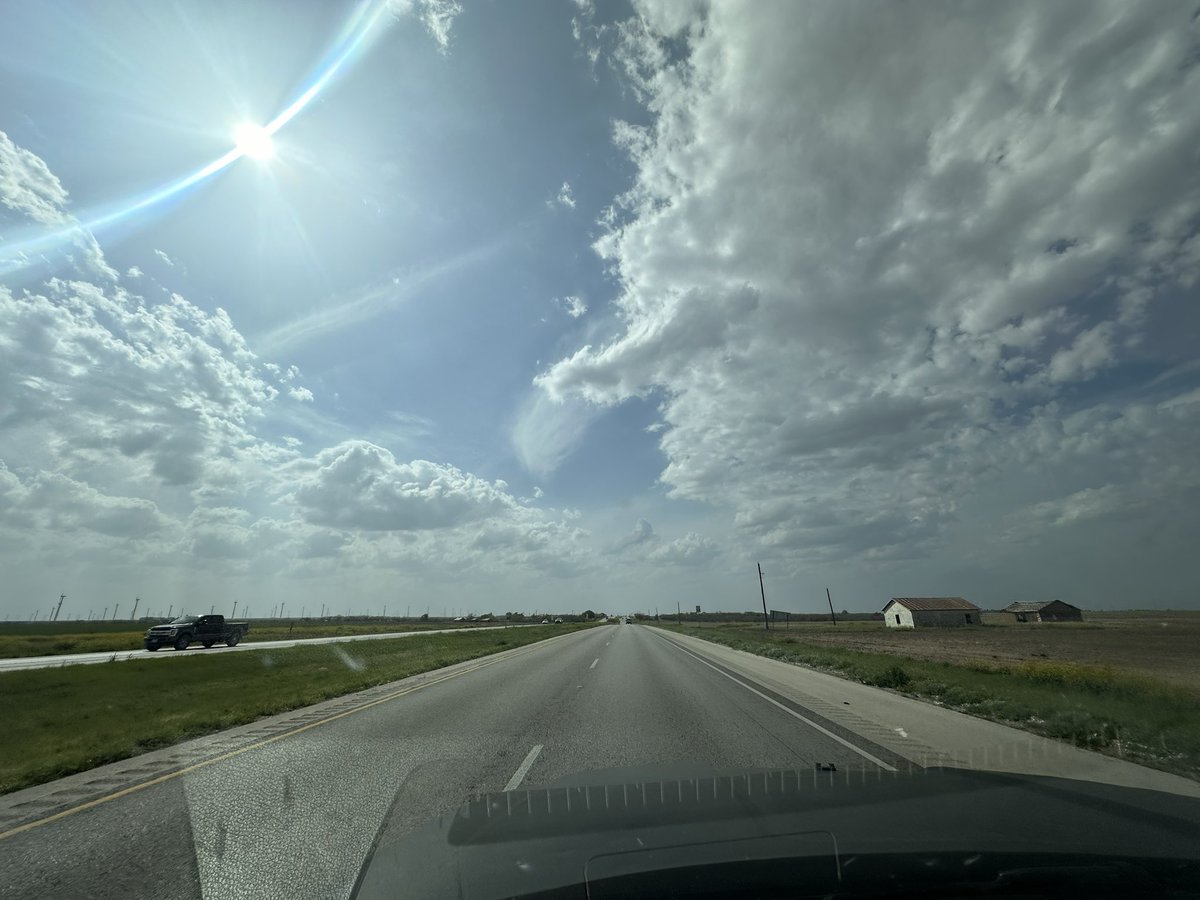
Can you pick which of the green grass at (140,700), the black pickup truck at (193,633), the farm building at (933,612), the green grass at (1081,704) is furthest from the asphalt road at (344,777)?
the farm building at (933,612)

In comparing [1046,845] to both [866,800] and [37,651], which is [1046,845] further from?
[37,651]

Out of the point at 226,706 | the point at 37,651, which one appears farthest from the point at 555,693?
the point at 37,651

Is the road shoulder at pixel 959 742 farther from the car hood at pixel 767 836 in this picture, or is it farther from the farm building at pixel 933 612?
the farm building at pixel 933 612

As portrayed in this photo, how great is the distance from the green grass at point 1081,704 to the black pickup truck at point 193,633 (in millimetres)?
37185

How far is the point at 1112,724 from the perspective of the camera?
980cm

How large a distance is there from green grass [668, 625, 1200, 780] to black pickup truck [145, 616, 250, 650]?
37185 mm

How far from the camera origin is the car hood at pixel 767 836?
128 inches

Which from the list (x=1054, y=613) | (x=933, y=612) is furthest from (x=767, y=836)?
Answer: (x=1054, y=613)

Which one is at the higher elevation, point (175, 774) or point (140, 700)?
point (140, 700)

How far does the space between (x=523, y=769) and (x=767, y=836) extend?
13.2 ft

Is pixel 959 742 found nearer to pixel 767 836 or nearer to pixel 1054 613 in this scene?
pixel 767 836

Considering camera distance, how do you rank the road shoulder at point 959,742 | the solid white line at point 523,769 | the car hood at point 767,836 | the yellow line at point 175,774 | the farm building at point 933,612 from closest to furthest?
the car hood at point 767,836, the yellow line at point 175,774, the solid white line at point 523,769, the road shoulder at point 959,742, the farm building at point 933,612

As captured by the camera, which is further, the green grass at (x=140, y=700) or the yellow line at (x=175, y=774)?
the green grass at (x=140, y=700)

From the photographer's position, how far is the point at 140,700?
51.2 ft
